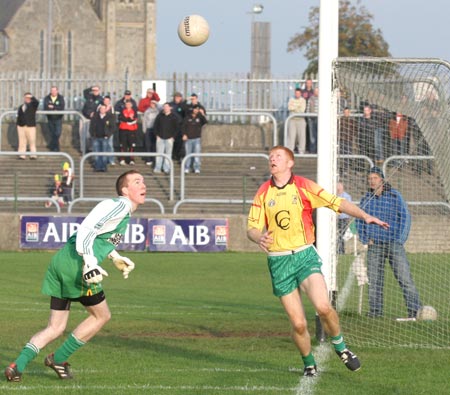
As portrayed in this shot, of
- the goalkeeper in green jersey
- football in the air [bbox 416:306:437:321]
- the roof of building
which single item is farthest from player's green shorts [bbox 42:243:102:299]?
the roof of building

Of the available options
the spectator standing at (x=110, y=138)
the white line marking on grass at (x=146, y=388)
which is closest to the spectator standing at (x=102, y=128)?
the spectator standing at (x=110, y=138)

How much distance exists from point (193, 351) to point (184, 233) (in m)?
14.6

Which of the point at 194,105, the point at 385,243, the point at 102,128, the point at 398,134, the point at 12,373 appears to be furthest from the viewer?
the point at 194,105

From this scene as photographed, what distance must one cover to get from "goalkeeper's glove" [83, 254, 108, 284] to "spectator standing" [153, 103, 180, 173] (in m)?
20.5

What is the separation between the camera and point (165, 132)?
30297mm

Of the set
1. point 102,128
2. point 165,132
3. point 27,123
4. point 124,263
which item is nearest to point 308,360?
point 124,263

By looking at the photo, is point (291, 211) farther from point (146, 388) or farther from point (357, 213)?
point (146, 388)

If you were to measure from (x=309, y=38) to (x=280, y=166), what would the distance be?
46041mm

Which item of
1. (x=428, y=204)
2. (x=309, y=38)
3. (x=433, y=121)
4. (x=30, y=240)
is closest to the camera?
(x=433, y=121)

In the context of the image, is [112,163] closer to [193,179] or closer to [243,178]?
[193,179]

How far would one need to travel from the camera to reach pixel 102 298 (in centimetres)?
1032

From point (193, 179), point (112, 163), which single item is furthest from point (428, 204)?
point (112, 163)

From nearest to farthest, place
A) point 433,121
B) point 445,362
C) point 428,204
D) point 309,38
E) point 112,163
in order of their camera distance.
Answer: point 445,362
point 433,121
point 428,204
point 112,163
point 309,38

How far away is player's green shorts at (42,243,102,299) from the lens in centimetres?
1014
